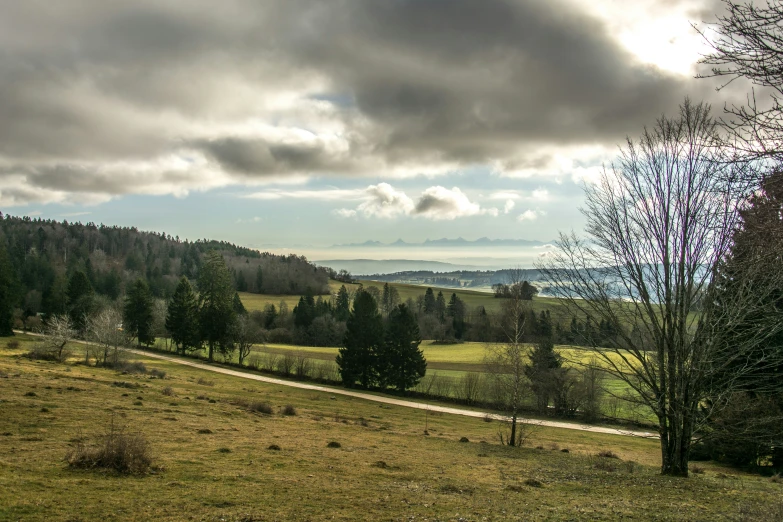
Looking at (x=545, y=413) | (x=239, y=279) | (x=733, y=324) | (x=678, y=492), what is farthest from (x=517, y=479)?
(x=239, y=279)

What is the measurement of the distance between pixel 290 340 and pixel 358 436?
3220 inches

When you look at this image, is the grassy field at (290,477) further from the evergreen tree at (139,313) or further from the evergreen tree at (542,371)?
the evergreen tree at (139,313)

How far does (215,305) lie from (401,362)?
101 feet

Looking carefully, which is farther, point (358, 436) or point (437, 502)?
point (358, 436)

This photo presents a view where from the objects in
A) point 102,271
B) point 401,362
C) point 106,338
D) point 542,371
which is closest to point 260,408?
point 542,371

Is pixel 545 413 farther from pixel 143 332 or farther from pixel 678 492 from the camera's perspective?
pixel 143 332

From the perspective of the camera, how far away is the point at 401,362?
62469 millimetres

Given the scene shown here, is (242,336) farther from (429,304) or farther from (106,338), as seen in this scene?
(429,304)

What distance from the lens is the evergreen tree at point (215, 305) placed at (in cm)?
7006

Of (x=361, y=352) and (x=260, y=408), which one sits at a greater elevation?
(x=361, y=352)

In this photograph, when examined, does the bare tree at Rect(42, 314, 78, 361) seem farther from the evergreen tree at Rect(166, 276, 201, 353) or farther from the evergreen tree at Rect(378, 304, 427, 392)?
the evergreen tree at Rect(378, 304, 427, 392)

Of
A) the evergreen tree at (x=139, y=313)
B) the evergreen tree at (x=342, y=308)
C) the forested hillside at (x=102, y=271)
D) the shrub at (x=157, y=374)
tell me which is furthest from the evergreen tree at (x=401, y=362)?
the forested hillside at (x=102, y=271)

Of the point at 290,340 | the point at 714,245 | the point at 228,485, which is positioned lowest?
the point at 290,340

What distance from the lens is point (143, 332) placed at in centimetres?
7819
